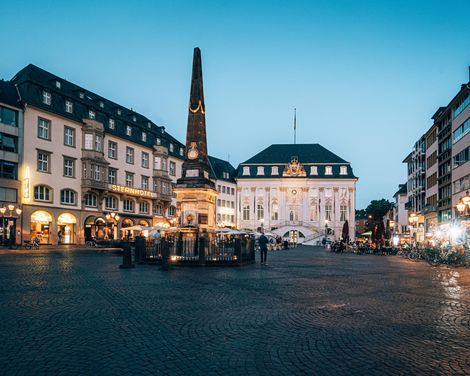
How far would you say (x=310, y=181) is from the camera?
303 feet

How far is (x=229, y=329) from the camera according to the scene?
840 centimetres

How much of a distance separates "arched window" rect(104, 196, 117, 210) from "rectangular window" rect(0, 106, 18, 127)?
1480cm

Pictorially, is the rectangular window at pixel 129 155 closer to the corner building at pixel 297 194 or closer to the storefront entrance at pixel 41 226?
the storefront entrance at pixel 41 226

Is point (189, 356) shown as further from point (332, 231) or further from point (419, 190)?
point (332, 231)

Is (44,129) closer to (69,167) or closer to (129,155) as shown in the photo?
(69,167)

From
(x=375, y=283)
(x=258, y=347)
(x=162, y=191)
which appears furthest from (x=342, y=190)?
(x=258, y=347)

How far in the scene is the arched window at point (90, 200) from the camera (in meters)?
52.3

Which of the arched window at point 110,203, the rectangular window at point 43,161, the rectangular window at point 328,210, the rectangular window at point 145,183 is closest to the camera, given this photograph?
the rectangular window at point 43,161

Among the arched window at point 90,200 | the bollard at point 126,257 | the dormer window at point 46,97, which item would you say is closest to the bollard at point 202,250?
the bollard at point 126,257

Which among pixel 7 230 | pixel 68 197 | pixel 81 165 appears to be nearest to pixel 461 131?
pixel 81 165

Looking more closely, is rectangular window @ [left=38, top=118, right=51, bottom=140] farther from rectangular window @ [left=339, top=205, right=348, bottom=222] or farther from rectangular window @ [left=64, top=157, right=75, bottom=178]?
rectangular window @ [left=339, top=205, right=348, bottom=222]

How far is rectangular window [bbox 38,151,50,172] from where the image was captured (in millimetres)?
46438

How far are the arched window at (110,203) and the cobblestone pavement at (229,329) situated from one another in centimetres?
4149

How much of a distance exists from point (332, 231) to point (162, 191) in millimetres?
37080
